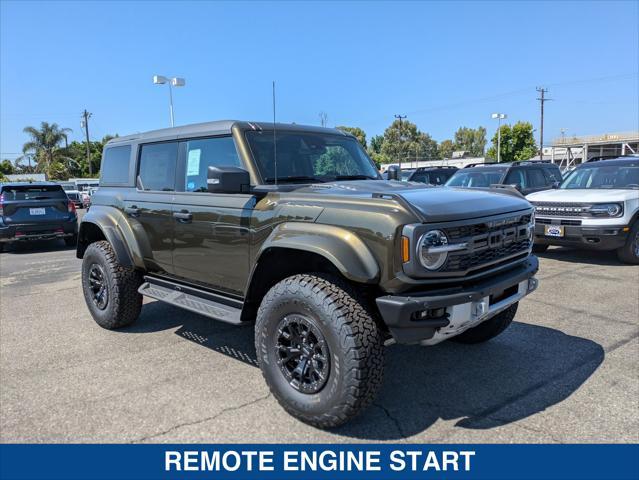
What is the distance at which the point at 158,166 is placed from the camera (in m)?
Result: 4.58

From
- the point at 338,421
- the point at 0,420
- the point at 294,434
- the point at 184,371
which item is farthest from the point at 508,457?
the point at 0,420

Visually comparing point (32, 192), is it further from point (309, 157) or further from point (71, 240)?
point (309, 157)

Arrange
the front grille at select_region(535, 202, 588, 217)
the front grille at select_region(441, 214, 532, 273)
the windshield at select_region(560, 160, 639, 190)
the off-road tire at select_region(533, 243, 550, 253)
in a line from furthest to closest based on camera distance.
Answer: the off-road tire at select_region(533, 243, 550, 253) → the windshield at select_region(560, 160, 639, 190) → the front grille at select_region(535, 202, 588, 217) → the front grille at select_region(441, 214, 532, 273)

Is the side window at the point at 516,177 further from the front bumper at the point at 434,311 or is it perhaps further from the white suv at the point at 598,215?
the front bumper at the point at 434,311

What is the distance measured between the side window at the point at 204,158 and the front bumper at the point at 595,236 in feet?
20.3

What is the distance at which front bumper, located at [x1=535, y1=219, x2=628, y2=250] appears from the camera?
7445 mm

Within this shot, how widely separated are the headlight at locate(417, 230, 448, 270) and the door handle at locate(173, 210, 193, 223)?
6.85 feet

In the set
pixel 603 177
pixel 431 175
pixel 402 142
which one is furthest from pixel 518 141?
pixel 603 177

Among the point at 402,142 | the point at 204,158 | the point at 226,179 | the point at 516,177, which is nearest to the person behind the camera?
the point at 226,179

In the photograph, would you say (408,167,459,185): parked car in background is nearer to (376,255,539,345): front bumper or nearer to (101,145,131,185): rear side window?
(101,145,131,185): rear side window

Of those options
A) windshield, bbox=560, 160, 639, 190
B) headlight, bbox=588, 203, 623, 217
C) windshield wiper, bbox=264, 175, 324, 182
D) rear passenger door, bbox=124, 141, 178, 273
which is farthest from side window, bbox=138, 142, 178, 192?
windshield, bbox=560, 160, 639, 190

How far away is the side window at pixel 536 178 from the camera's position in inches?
435

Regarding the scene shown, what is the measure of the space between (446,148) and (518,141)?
Result: 58.6m

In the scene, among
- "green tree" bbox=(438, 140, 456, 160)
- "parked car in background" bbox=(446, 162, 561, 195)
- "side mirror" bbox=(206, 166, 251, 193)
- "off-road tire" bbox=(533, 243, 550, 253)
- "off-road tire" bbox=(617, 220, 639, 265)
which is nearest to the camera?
"side mirror" bbox=(206, 166, 251, 193)
